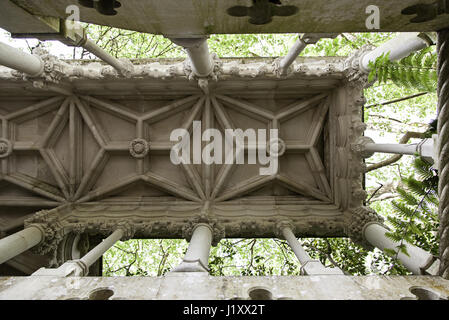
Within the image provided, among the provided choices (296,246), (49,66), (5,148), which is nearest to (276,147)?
(296,246)

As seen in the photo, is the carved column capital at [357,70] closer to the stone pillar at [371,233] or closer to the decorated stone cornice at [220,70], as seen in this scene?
the decorated stone cornice at [220,70]

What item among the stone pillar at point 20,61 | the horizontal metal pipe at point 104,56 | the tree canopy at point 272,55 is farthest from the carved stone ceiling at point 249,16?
the tree canopy at point 272,55

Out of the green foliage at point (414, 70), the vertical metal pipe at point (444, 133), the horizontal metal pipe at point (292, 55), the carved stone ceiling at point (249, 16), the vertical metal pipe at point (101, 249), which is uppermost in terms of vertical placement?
the horizontal metal pipe at point (292, 55)

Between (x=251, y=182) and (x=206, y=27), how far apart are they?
5993 mm

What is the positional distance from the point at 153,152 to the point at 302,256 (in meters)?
5.14

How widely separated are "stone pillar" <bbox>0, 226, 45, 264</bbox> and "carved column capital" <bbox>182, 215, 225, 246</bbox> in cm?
284

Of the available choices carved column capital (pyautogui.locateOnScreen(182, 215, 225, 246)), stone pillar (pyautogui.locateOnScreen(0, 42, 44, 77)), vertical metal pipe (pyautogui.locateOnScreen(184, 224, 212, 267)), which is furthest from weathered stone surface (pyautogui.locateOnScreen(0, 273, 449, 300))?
stone pillar (pyautogui.locateOnScreen(0, 42, 44, 77))

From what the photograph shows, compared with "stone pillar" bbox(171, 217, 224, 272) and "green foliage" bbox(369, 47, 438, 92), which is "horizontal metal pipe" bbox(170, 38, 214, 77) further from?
"stone pillar" bbox(171, 217, 224, 272)

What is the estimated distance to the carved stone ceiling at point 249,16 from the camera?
6.65ft

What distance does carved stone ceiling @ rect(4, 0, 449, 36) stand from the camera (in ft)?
6.65

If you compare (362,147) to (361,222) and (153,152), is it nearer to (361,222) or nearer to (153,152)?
(361,222)

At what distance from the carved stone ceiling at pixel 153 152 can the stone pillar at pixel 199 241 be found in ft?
3.97
